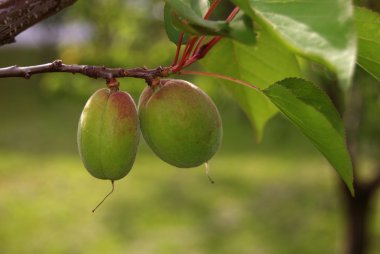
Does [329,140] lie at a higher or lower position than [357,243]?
higher

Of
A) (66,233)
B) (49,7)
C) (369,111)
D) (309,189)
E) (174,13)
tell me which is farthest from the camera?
(309,189)

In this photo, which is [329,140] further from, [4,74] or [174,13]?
[4,74]

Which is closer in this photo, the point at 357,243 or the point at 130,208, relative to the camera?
the point at 357,243

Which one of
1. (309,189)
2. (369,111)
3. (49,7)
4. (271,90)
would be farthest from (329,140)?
(309,189)

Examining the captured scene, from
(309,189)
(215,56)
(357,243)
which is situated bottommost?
(309,189)

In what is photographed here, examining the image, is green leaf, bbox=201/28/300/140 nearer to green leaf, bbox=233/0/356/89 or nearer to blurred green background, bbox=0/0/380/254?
green leaf, bbox=233/0/356/89

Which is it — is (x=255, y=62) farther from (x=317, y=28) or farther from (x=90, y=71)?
(x=317, y=28)

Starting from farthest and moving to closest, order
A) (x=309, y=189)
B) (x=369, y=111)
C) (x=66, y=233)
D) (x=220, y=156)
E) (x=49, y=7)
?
1. (x=220, y=156)
2. (x=309, y=189)
3. (x=66, y=233)
4. (x=369, y=111)
5. (x=49, y=7)
